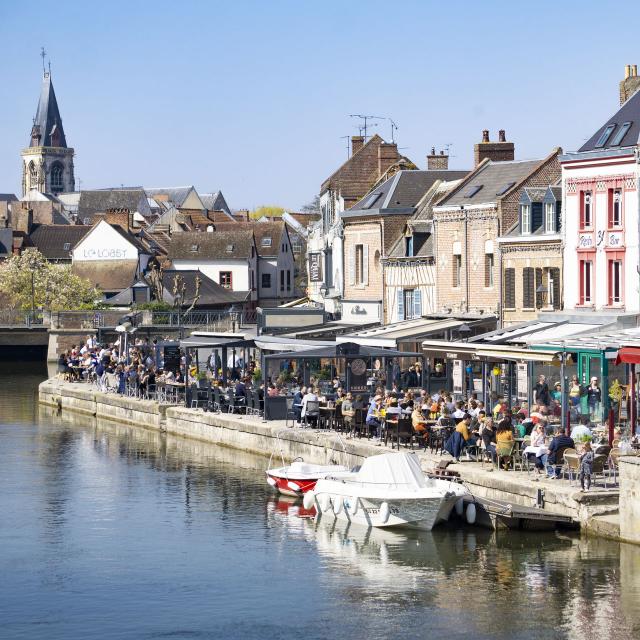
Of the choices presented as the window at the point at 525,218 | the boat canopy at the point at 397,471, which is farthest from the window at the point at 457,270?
the boat canopy at the point at 397,471

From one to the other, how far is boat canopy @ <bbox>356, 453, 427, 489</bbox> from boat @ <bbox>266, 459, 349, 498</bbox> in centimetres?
334

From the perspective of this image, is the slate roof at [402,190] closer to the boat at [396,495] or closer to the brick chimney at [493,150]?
the brick chimney at [493,150]

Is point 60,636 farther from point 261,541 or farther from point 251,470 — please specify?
point 251,470

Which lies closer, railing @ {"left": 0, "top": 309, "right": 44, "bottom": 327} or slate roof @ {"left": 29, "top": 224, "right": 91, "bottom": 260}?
railing @ {"left": 0, "top": 309, "right": 44, "bottom": 327}

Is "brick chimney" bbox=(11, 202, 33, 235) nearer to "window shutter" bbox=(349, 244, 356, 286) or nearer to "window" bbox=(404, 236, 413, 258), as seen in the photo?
"window shutter" bbox=(349, 244, 356, 286)

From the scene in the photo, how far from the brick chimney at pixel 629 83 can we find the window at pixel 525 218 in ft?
14.8

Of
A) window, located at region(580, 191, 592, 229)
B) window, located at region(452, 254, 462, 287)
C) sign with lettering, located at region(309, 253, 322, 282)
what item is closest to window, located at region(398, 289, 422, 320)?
window, located at region(452, 254, 462, 287)

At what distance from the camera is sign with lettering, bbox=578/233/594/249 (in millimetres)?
44344

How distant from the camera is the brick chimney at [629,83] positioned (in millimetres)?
47128

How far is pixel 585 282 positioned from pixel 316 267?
28.5 metres

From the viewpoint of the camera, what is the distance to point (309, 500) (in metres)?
31.1

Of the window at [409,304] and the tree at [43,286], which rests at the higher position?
the tree at [43,286]

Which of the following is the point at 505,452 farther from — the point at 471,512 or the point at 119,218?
the point at 119,218

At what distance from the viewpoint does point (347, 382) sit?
134 feet
